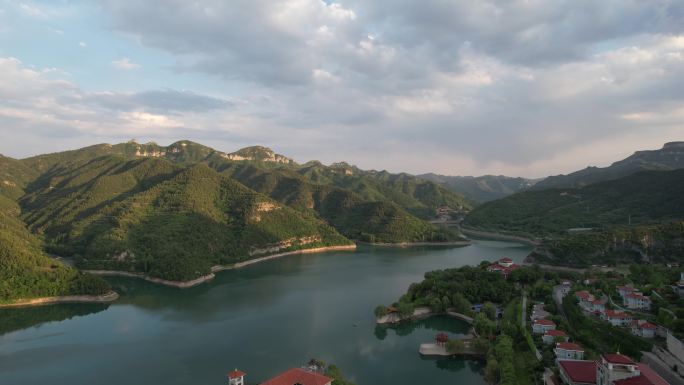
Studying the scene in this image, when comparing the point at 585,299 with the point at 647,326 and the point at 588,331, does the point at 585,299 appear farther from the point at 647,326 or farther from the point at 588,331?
the point at 647,326

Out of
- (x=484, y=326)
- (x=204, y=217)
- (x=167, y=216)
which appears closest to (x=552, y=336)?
(x=484, y=326)

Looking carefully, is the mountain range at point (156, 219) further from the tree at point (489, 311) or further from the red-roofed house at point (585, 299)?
the red-roofed house at point (585, 299)

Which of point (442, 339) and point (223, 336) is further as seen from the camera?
point (223, 336)

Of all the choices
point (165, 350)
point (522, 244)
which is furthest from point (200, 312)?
point (522, 244)

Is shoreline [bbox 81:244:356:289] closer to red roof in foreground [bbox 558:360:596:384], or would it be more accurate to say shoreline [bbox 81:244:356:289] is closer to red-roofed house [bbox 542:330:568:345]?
red-roofed house [bbox 542:330:568:345]

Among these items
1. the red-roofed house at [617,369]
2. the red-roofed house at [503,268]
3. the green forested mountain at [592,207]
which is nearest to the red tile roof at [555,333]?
the red-roofed house at [617,369]

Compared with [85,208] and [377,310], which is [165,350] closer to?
[377,310]

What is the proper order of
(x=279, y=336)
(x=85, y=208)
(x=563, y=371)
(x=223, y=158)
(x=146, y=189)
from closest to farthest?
1. (x=563, y=371)
2. (x=279, y=336)
3. (x=85, y=208)
4. (x=146, y=189)
5. (x=223, y=158)
